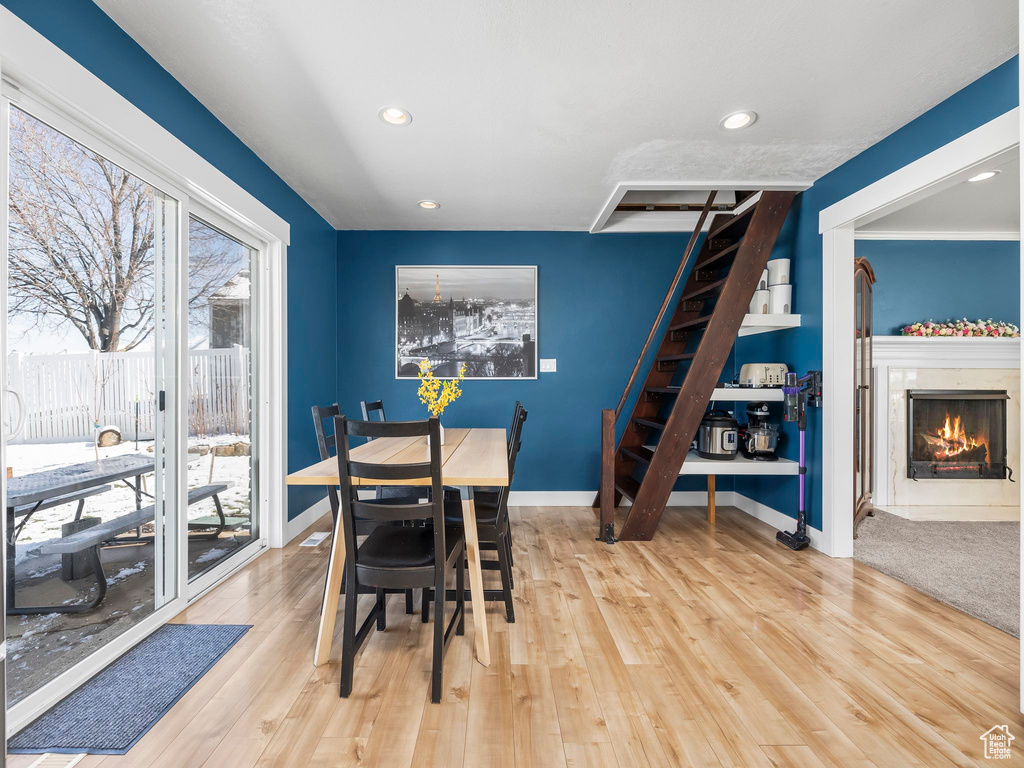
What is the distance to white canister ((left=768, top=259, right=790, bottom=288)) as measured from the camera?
361 centimetres

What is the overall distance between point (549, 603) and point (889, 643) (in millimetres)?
1448

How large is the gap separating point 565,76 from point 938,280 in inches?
167

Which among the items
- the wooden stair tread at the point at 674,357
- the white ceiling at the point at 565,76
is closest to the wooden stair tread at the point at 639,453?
the wooden stair tread at the point at 674,357

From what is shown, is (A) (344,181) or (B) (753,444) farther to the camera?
(B) (753,444)

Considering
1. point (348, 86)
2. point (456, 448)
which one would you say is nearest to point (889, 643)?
point (456, 448)

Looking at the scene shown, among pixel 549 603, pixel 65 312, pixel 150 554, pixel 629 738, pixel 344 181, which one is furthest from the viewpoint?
pixel 344 181

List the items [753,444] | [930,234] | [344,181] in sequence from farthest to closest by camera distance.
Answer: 1. [930,234]
2. [753,444]
3. [344,181]

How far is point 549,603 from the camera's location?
8.14 ft

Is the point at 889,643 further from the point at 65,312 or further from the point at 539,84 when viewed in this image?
the point at 65,312

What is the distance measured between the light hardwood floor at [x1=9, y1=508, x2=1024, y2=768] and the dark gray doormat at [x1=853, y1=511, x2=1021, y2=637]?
132 millimetres

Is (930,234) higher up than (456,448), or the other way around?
(930,234)

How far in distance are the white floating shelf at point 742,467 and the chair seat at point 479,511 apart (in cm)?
158

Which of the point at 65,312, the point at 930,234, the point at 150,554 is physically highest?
the point at 930,234

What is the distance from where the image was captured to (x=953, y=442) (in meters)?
4.55
